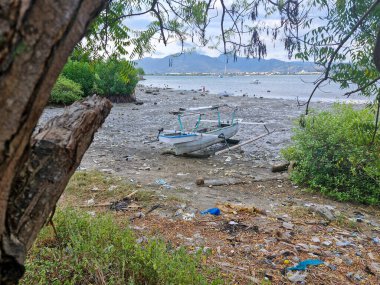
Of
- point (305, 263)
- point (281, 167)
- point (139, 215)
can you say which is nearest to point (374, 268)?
point (305, 263)

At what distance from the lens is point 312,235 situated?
5066 mm

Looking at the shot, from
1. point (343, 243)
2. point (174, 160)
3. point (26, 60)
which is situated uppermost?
point (26, 60)

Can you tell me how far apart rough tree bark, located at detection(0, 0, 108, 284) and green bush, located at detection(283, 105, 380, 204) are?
20.3ft

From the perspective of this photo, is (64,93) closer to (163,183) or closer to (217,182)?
(163,183)

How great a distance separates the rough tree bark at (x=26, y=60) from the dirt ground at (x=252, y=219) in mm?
3073

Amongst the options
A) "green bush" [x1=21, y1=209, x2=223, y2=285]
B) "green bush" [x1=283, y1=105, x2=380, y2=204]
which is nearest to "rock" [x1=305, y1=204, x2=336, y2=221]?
"green bush" [x1=283, y1=105, x2=380, y2=204]

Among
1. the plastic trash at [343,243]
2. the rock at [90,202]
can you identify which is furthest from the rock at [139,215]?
the plastic trash at [343,243]

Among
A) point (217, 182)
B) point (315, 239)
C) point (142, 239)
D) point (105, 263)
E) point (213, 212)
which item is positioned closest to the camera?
point (105, 263)

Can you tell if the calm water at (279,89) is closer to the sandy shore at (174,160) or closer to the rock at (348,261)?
the rock at (348,261)

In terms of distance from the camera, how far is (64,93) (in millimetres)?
20141

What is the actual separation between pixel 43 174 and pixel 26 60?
2.08 feet

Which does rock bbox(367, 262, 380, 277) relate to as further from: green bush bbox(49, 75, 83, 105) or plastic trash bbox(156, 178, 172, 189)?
green bush bbox(49, 75, 83, 105)

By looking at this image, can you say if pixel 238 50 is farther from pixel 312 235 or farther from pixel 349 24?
pixel 312 235

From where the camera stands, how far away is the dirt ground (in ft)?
13.6
